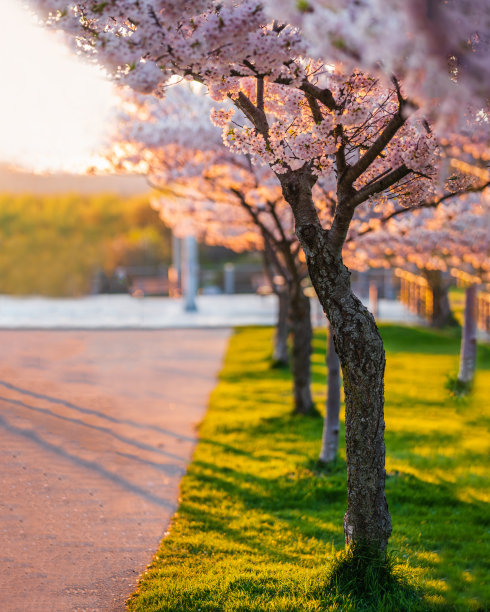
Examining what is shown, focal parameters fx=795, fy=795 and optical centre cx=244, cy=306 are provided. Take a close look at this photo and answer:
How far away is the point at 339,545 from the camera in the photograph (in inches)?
223

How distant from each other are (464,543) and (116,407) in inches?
224

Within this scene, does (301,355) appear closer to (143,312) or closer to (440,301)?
(440,301)

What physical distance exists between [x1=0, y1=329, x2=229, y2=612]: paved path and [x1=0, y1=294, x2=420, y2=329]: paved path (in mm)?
6763

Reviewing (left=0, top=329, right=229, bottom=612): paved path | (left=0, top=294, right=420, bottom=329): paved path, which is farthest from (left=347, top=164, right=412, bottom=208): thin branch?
(left=0, top=294, right=420, bottom=329): paved path

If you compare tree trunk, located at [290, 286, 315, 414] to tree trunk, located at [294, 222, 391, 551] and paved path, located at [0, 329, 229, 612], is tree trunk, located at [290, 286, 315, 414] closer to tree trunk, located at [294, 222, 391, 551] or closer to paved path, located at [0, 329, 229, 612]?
paved path, located at [0, 329, 229, 612]

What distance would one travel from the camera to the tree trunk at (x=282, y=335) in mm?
14680

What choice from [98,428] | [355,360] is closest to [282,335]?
[98,428]

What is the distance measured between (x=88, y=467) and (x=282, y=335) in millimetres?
8022

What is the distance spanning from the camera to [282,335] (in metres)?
14.9

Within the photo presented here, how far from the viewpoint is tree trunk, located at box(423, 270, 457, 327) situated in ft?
67.2

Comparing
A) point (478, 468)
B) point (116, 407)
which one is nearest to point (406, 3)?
point (478, 468)

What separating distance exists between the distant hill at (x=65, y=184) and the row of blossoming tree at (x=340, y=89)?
3092cm

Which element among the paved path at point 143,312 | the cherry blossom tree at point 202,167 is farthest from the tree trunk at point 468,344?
the paved path at point 143,312

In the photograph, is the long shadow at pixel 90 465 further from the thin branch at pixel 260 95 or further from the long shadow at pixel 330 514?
the thin branch at pixel 260 95
